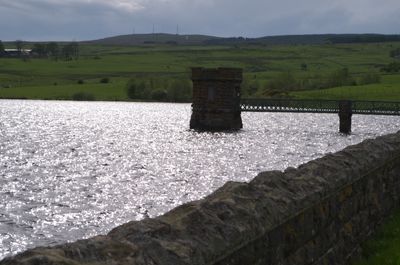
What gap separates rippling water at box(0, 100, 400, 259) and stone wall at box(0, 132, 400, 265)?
1923 centimetres

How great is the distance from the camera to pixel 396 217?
1274 cm

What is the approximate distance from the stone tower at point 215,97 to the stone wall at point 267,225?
254 feet

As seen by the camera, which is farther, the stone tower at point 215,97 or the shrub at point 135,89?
the shrub at point 135,89

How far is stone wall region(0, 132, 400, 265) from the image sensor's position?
5234mm

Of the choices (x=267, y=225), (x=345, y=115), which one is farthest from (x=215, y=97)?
(x=267, y=225)

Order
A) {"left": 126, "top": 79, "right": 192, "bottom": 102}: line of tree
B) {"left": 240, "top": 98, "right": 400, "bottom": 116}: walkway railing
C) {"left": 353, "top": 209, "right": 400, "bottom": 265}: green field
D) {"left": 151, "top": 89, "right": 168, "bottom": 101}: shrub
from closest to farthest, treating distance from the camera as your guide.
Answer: {"left": 353, "top": 209, "right": 400, "bottom": 265}: green field
{"left": 240, "top": 98, "right": 400, "bottom": 116}: walkway railing
{"left": 126, "top": 79, "right": 192, "bottom": 102}: line of tree
{"left": 151, "top": 89, "right": 168, "bottom": 101}: shrub

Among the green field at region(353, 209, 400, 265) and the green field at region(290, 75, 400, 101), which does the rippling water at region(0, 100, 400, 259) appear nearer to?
the green field at region(353, 209, 400, 265)

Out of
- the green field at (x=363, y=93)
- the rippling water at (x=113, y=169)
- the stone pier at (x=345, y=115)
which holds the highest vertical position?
the green field at (x=363, y=93)

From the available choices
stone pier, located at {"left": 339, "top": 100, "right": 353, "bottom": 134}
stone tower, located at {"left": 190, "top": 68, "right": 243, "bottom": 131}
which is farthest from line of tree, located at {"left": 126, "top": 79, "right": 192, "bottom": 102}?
stone tower, located at {"left": 190, "top": 68, "right": 243, "bottom": 131}

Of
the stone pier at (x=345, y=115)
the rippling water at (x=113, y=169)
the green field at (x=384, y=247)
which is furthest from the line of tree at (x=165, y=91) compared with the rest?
the green field at (x=384, y=247)

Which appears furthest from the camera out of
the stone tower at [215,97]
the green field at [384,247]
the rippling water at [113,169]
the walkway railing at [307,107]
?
the walkway railing at [307,107]

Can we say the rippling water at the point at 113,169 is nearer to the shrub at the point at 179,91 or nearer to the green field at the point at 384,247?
the green field at the point at 384,247

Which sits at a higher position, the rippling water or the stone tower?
the stone tower

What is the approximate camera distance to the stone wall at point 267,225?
17.2ft
